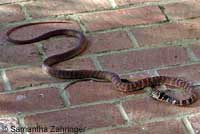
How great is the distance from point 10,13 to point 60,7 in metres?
0.34

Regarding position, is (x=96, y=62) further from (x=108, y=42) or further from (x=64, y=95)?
(x=64, y=95)

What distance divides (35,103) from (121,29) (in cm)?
91

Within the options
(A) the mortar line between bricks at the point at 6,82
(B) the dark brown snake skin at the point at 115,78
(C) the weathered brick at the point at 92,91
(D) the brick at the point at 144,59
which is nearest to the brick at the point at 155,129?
(B) the dark brown snake skin at the point at 115,78

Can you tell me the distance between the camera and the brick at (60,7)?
13.6ft

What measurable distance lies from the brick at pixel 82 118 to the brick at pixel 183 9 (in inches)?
41.7

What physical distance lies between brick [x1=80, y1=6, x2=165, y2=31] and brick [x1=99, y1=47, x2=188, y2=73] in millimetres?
338

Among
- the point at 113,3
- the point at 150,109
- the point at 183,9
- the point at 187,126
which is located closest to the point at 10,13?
the point at 113,3

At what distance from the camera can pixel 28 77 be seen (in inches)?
139

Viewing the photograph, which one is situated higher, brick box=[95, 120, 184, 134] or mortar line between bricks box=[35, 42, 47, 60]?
mortar line between bricks box=[35, 42, 47, 60]

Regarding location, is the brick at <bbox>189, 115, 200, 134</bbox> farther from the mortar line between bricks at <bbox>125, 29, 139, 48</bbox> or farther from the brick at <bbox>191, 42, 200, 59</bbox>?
the mortar line between bricks at <bbox>125, 29, 139, 48</bbox>

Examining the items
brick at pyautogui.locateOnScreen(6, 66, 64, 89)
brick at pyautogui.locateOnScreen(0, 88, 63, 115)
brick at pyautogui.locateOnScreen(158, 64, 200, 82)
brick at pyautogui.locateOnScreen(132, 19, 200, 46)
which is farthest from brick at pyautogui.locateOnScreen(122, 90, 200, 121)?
brick at pyautogui.locateOnScreen(132, 19, 200, 46)

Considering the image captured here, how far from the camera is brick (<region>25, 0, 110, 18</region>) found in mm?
4141

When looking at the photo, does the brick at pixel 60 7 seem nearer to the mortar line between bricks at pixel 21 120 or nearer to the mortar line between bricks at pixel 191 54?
the mortar line between bricks at pixel 191 54

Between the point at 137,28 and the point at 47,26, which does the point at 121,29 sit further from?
the point at 47,26
